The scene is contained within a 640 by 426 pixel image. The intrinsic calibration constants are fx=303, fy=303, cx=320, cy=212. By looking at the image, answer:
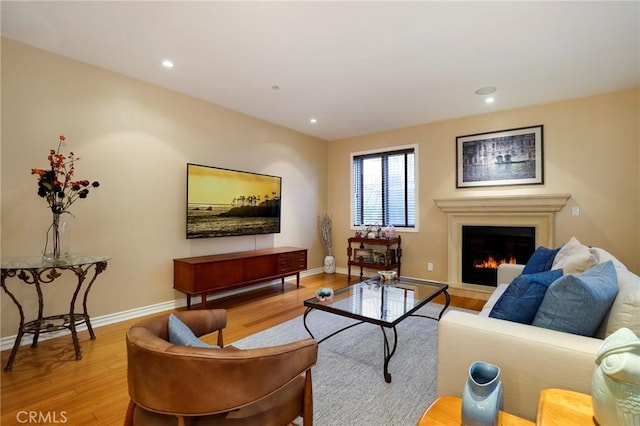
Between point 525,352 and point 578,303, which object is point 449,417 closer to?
point 525,352

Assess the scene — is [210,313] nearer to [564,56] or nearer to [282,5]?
[282,5]

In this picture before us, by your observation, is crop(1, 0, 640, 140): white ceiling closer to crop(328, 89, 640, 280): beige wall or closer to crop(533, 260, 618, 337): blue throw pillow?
crop(328, 89, 640, 280): beige wall

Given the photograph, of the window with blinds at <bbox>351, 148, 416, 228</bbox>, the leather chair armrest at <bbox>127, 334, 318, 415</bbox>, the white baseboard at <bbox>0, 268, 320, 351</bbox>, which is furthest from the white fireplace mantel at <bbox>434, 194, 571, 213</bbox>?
the leather chair armrest at <bbox>127, 334, 318, 415</bbox>

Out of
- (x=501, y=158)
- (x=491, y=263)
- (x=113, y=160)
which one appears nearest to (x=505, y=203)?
(x=501, y=158)

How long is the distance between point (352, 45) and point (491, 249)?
3493 mm

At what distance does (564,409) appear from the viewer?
1010mm

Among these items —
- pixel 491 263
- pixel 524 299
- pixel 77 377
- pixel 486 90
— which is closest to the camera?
pixel 524 299

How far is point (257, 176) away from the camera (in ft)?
15.2

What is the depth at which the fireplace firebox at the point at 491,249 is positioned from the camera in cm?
422

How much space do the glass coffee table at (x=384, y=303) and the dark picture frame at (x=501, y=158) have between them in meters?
2.21

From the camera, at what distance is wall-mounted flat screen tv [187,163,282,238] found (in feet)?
12.8

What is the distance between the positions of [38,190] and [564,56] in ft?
16.4

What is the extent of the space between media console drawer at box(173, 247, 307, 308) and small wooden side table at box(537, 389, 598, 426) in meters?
3.25

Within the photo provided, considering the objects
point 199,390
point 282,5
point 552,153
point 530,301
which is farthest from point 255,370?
point 552,153
